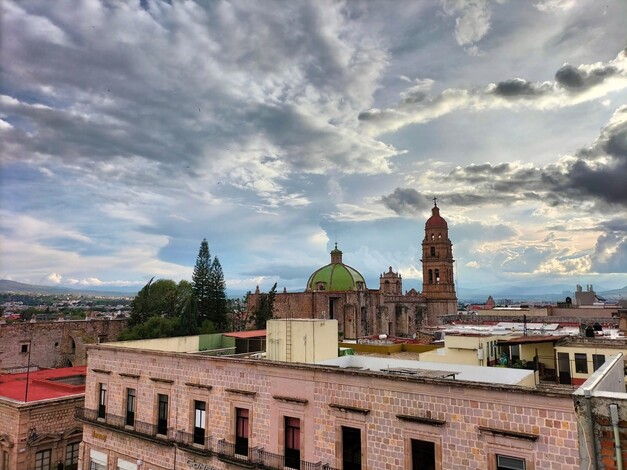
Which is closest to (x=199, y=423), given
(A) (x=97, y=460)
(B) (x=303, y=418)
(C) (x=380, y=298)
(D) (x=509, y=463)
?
(B) (x=303, y=418)

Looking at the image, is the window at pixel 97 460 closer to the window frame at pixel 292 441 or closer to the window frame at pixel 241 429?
the window frame at pixel 241 429

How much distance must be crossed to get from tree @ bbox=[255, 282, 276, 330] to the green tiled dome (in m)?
5.57

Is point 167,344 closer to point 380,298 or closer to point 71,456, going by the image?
point 71,456

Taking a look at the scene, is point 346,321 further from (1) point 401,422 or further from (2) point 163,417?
(1) point 401,422

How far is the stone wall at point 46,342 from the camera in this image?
119ft

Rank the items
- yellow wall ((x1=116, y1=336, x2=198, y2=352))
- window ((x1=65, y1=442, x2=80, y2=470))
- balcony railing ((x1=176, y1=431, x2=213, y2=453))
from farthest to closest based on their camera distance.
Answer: window ((x1=65, y1=442, x2=80, y2=470)) → yellow wall ((x1=116, y1=336, x2=198, y2=352)) → balcony railing ((x1=176, y1=431, x2=213, y2=453))

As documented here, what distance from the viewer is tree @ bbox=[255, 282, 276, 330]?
51806 millimetres

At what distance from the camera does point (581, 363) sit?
741 inches

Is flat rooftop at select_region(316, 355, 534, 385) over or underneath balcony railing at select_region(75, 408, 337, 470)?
over

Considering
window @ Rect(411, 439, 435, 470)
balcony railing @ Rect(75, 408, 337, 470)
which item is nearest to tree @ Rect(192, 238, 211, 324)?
balcony railing @ Rect(75, 408, 337, 470)

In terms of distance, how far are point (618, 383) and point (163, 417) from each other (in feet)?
49.9

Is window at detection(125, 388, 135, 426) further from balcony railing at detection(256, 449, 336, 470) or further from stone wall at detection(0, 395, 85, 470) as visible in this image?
balcony railing at detection(256, 449, 336, 470)

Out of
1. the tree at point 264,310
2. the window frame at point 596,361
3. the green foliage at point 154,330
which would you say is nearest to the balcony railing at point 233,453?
the window frame at point 596,361

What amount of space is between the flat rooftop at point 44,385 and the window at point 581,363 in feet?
80.1
